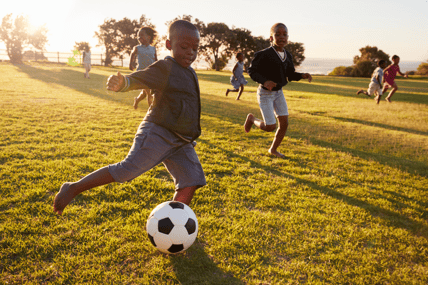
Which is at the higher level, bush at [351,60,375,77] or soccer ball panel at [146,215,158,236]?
A: bush at [351,60,375,77]

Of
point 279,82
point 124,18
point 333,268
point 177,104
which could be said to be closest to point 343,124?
point 279,82

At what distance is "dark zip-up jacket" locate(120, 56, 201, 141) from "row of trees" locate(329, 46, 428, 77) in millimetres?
48252

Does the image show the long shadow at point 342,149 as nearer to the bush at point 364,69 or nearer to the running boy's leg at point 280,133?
the running boy's leg at point 280,133

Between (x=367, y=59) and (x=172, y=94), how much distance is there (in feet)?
174

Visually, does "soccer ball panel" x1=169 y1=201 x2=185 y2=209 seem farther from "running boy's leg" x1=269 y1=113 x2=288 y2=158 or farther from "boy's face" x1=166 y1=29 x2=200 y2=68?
"running boy's leg" x1=269 y1=113 x2=288 y2=158

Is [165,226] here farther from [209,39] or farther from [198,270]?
[209,39]

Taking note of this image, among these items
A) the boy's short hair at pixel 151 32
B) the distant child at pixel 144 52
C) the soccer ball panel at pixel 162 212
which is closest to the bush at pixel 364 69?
the distant child at pixel 144 52

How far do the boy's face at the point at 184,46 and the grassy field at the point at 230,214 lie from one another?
5.98ft

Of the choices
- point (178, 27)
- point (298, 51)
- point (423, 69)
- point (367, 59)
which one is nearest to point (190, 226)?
point (178, 27)

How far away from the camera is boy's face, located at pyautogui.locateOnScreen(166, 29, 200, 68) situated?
7.78 feet

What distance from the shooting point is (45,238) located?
8.48 ft

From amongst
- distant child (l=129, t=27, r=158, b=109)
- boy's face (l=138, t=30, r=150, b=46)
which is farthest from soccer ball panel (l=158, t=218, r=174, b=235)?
boy's face (l=138, t=30, r=150, b=46)

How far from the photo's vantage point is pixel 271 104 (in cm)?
496

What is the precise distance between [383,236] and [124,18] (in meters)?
54.3
